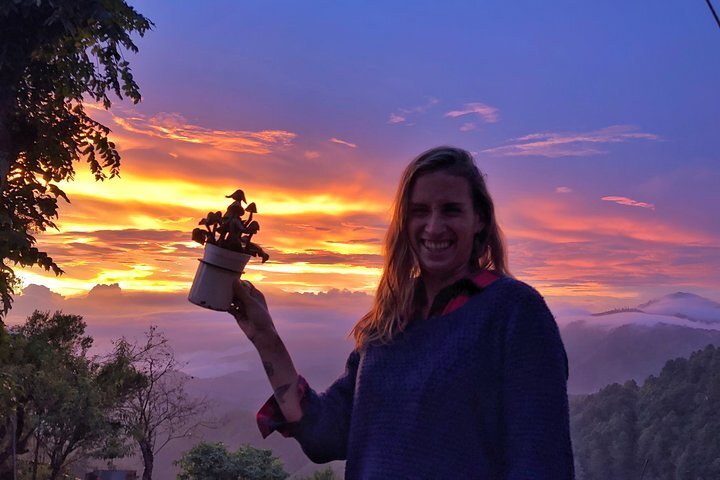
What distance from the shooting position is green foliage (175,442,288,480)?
64.1 feet

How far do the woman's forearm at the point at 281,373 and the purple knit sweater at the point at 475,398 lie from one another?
0.25m

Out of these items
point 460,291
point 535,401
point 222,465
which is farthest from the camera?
point 222,465

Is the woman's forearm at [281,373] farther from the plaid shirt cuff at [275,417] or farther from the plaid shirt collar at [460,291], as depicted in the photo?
the plaid shirt collar at [460,291]

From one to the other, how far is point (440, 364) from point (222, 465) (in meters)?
19.5

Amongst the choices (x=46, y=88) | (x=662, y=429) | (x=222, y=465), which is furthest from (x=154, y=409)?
(x=662, y=429)

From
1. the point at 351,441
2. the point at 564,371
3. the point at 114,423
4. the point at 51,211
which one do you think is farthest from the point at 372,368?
the point at 114,423

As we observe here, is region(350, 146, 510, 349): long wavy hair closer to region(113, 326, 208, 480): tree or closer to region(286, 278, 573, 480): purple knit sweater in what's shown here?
region(286, 278, 573, 480): purple knit sweater

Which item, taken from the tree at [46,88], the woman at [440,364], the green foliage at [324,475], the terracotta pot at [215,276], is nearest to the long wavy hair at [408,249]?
the woman at [440,364]

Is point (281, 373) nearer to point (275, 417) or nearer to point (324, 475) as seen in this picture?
point (275, 417)

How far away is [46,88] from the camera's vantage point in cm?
867

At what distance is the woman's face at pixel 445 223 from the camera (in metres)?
1.45

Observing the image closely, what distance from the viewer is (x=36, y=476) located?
16938 mm

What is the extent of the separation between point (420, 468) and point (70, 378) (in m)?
15.5

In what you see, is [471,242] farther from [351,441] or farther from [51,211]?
[51,211]
